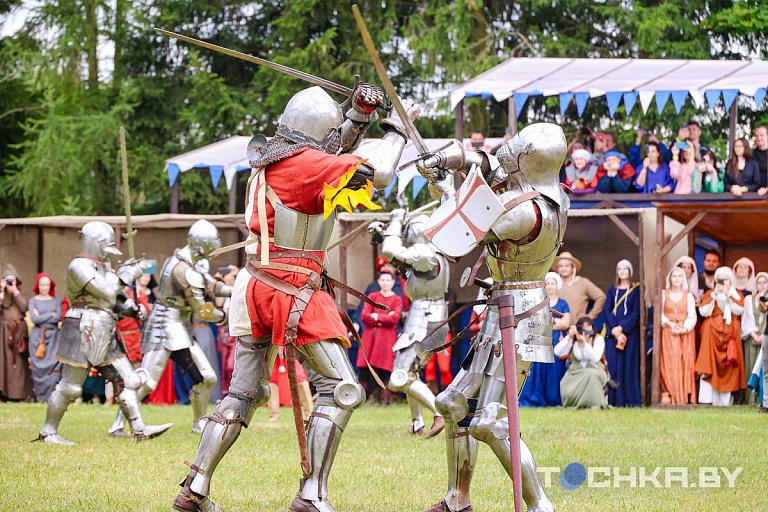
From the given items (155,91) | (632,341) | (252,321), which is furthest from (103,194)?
(252,321)

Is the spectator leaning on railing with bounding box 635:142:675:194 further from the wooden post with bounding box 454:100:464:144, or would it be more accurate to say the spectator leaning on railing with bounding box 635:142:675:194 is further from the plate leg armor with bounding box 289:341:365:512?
the plate leg armor with bounding box 289:341:365:512

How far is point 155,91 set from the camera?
20250 millimetres

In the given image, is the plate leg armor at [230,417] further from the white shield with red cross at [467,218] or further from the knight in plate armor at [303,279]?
the white shield with red cross at [467,218]

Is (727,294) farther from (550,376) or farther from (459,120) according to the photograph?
(459,120)

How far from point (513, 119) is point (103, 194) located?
10.2m

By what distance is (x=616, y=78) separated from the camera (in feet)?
39.8

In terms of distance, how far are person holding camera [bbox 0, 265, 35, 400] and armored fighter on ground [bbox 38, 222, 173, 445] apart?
440cm

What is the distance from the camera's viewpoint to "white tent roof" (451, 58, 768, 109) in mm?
11398

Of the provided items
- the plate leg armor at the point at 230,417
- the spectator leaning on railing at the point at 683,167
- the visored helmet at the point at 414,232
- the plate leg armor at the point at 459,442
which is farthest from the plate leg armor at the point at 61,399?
the spectator leaning on railing at the point at 683,167

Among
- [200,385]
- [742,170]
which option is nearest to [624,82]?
[742,170]

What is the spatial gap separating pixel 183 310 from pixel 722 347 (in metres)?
5.33

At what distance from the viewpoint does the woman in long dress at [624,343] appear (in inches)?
442

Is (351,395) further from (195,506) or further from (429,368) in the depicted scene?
(429,368)

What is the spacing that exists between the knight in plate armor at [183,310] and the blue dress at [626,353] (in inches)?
173
